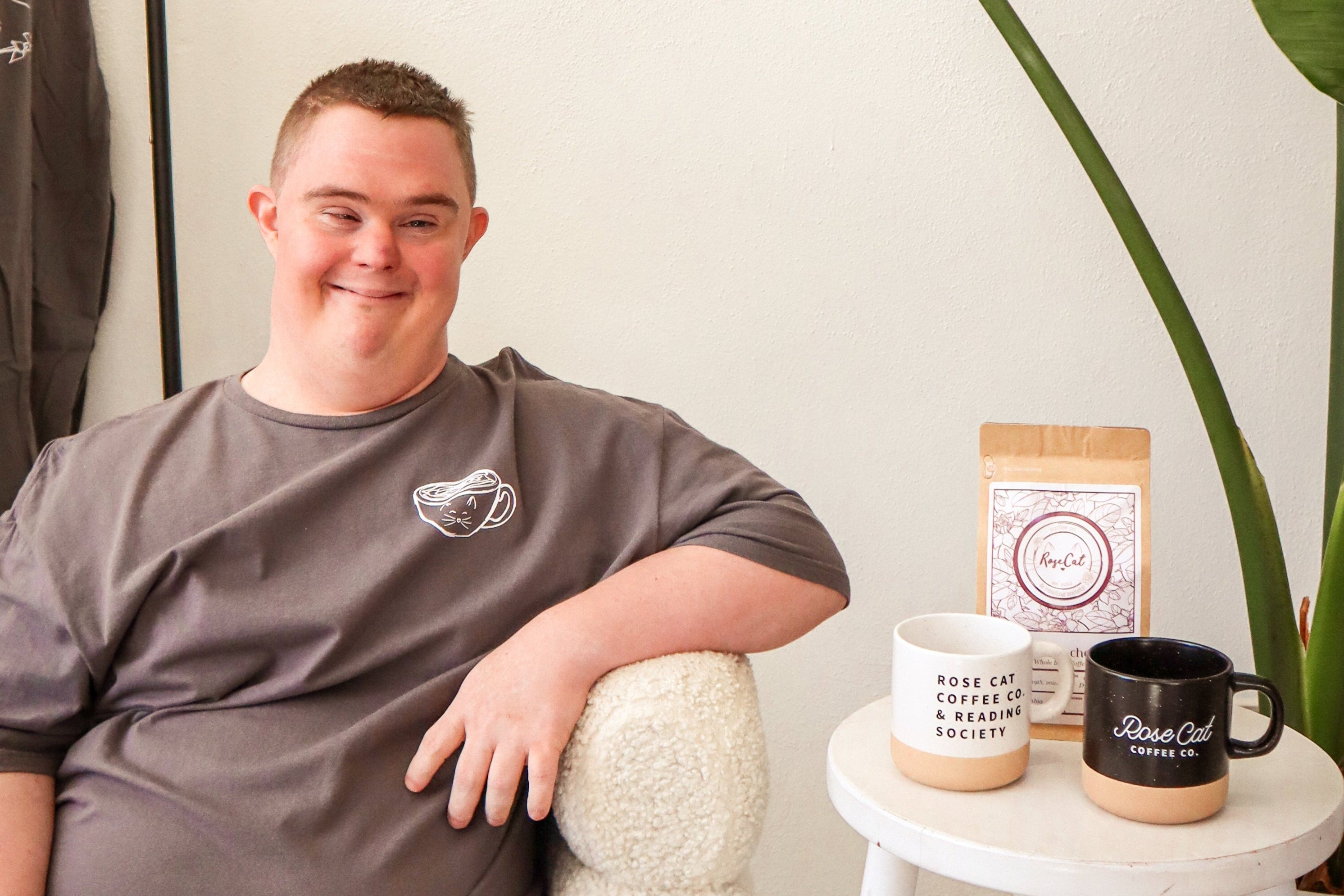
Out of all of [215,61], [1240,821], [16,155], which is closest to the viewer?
[1240,821]

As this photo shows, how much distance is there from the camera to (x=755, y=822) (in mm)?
915

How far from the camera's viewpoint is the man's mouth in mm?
1071

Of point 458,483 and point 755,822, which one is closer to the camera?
point 755,822

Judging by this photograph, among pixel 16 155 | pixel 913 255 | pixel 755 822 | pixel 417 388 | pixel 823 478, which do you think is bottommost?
pixel 755 822

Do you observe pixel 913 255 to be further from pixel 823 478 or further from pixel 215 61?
pixel 215 61

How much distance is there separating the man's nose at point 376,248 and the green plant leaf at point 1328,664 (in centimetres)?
84

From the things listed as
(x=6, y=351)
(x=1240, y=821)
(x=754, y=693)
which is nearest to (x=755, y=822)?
(x=754, y=693)

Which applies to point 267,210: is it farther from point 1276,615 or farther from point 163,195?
point 1276,615

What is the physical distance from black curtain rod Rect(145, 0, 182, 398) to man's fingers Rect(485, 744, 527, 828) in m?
0.84

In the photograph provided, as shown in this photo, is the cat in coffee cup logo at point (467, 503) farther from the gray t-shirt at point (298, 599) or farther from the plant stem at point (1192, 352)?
the plant stem at point (1192, 352)

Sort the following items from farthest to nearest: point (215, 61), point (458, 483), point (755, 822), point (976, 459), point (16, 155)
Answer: point (215, 61), point (976, 459), point (16, 155), point (458, 483), point (755, 822)

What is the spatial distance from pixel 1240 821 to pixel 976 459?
867 mm

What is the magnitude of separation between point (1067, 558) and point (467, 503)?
507 mm

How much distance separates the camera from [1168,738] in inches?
31.2
